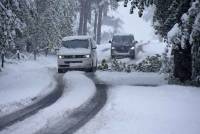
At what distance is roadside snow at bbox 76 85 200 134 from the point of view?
10938mm

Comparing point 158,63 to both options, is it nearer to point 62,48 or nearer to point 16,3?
point 62,48

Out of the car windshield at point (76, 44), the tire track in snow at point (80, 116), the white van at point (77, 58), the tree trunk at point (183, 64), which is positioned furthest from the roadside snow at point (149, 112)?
the car windshield at point (76, 44)

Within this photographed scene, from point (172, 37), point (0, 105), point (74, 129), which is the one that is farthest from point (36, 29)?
point (74, 129)

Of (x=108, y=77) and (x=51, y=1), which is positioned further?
(x=51, y=1)

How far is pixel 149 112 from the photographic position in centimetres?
1298

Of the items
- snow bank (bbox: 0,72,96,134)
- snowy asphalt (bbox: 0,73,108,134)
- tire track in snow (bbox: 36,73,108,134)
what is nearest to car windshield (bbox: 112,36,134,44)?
snow bank (bbox: 0,72,96,134)

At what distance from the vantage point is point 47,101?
1530cm

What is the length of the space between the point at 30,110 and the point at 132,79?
334 inches

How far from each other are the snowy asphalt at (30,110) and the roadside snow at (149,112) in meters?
1.91

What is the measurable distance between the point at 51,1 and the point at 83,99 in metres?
22.8

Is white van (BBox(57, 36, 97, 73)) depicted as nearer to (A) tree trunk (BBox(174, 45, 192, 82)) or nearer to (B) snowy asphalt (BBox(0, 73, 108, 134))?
(A) tree trunk (BBox(174, 45, 192, 82))

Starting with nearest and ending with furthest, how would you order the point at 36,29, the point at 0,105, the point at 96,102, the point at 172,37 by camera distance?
the point at 0,105 < the point at 96,102 < the point at 172,37 < the point at 36,29

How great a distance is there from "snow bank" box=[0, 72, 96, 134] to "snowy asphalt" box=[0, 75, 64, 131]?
0.75 ft

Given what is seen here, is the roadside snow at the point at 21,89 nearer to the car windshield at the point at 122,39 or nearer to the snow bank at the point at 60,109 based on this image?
the snow bank at the point at 60,109
